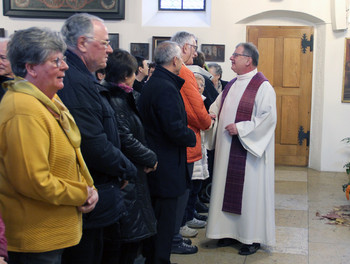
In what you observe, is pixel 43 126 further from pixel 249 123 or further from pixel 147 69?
pixel 147 69

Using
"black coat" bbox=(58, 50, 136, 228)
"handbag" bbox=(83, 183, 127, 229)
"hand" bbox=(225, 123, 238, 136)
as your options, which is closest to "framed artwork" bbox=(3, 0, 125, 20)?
"hand" bbox=(225, 123, 238, 136)

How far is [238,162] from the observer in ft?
14.8

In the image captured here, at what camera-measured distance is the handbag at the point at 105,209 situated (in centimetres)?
257

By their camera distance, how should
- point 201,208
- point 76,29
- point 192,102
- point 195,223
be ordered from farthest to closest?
point 201,208, point 195,223, point 192,102, point 76,29

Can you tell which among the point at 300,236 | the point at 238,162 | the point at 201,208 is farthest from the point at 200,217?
the point at 238,162

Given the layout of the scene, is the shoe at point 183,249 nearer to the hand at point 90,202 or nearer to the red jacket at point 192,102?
the red jacket at point 192,102

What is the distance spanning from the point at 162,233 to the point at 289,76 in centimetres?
600

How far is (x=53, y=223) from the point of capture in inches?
86.4

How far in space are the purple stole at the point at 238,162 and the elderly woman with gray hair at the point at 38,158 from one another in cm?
238

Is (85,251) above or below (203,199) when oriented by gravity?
above

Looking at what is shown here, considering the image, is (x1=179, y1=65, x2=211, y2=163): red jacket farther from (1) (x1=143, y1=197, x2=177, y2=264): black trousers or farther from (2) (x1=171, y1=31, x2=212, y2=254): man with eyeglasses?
(1) (x1=143, y1=197, x2=177, y2=264): black trousers

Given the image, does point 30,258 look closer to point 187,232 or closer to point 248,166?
point 248,166

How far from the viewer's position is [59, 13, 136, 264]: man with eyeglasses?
8.44 ft

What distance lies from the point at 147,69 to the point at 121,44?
346 cm
